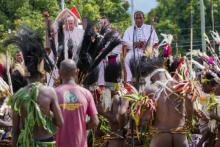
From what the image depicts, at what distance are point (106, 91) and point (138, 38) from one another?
207 cm

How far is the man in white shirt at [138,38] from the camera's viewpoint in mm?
13094

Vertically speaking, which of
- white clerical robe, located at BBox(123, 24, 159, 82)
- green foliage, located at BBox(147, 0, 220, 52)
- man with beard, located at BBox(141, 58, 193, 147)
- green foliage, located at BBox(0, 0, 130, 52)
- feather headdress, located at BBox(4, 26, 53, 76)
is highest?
green foliage, located at BBox(147, 0, 220, 52)

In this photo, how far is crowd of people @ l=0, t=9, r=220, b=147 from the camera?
851cm

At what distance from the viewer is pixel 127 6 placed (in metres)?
40.4

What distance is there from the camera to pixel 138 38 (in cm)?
1351

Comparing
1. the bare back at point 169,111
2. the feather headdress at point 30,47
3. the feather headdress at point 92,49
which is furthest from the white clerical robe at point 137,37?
the bare back at point 169,111

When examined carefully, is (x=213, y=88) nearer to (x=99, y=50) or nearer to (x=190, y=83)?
(x=190, y=83)

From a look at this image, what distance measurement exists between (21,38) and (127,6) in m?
30.7

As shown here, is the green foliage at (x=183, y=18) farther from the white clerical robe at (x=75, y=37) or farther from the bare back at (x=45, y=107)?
the bare back at (x=45, y=107)

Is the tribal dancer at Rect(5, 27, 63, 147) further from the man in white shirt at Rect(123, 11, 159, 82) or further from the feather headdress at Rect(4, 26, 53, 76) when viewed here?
the man in white shirt at Rect(123, 11, 159, 82)

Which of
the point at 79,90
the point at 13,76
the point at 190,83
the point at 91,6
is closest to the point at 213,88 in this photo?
the point at 190,83

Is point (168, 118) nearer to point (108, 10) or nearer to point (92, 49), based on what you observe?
point (92, 49)

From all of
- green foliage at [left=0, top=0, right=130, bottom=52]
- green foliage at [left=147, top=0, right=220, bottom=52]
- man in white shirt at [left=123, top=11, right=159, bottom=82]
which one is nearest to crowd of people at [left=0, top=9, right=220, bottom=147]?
man in white shirt at [left=123, top=11, right=159, bottom=82]

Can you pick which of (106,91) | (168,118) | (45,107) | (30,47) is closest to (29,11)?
(106,91)
